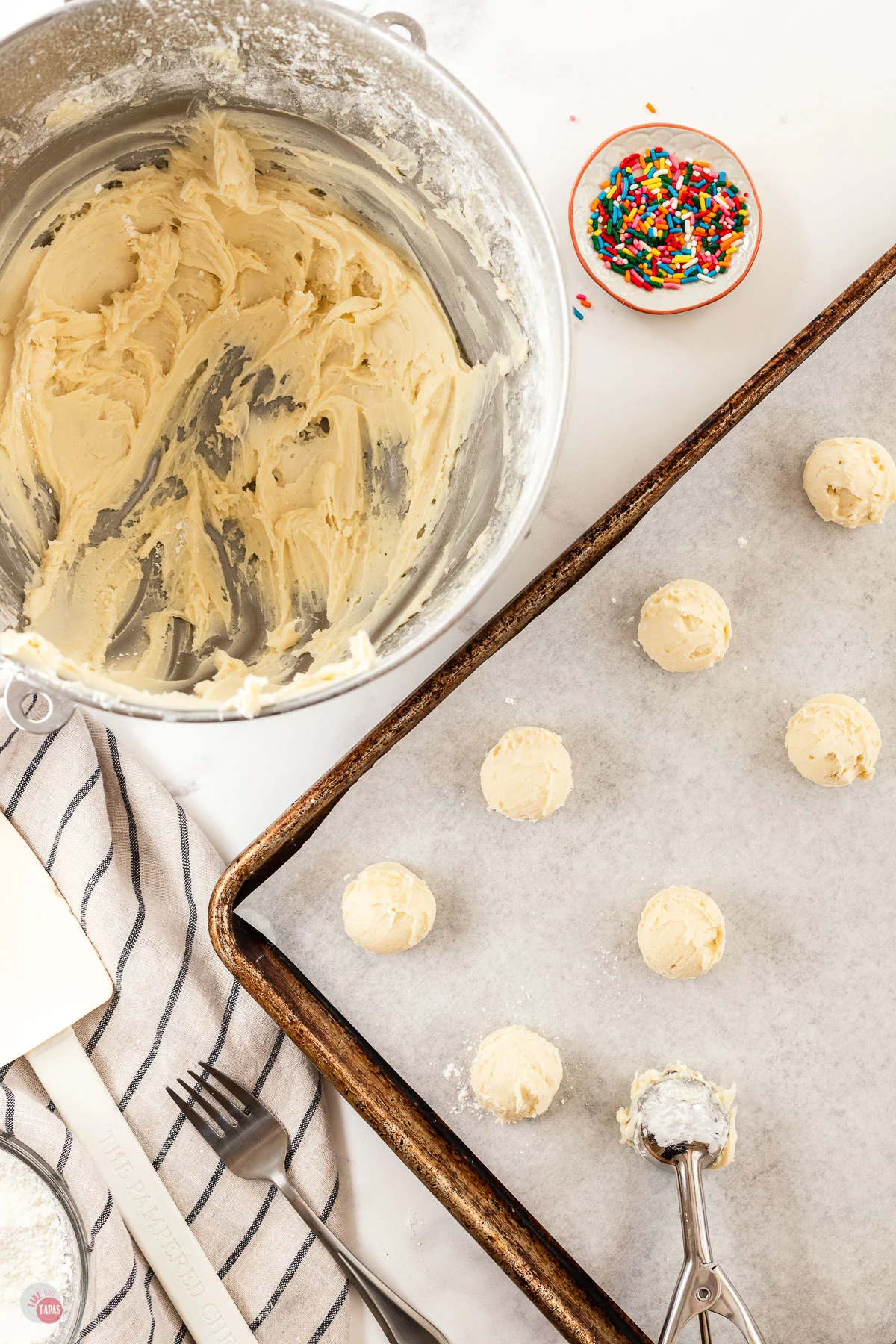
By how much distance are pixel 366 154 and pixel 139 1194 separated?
4.72 ft

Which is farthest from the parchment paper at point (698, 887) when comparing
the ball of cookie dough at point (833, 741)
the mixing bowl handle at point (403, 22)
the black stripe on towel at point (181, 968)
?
the mixing bowl handle at point (403, 22)

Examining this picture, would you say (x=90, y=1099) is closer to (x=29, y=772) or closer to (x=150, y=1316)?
(x=150, y=1316)

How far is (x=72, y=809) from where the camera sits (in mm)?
1548

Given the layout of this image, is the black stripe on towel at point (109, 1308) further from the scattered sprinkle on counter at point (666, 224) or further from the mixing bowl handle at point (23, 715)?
the scattered sprinkle on counter at point (666, 224)

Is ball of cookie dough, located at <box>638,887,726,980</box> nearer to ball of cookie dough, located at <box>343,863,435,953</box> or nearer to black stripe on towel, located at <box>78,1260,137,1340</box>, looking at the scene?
ball of cookie dough, located at <box>343,863,435,953</box>

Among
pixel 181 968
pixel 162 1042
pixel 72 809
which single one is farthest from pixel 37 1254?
pixel 72 809

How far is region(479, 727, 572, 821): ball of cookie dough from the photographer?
1.40 meters

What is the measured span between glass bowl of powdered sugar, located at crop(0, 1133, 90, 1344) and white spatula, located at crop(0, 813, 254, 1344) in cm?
7

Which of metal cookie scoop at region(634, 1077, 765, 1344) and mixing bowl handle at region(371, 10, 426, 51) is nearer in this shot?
mixing bowl handle at region(371, 10, 426, 51)

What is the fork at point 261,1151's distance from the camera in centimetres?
149

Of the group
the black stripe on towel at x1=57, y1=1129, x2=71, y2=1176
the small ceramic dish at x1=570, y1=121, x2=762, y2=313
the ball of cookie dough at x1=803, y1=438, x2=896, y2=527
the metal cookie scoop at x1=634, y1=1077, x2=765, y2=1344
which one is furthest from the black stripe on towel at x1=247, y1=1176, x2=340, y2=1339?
the small ceramic dish at x1=570, y1=121, x2=762, y2=313

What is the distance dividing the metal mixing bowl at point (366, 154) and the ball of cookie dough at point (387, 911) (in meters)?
0.35

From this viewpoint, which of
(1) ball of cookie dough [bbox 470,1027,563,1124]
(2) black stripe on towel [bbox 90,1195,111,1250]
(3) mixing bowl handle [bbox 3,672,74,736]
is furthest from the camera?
(2) black stripe on towel [bbox 90,1195,111,1250]

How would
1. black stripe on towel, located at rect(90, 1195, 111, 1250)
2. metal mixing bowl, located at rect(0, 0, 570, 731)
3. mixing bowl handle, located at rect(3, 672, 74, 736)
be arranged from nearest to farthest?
metal mixing bowl, located at rect(0, 0, 570, 731), mixing bowl handle, located at rect(3, 672, 74, 736), black stripe on towel, located at rect(90, 1195, 111, 1250)
